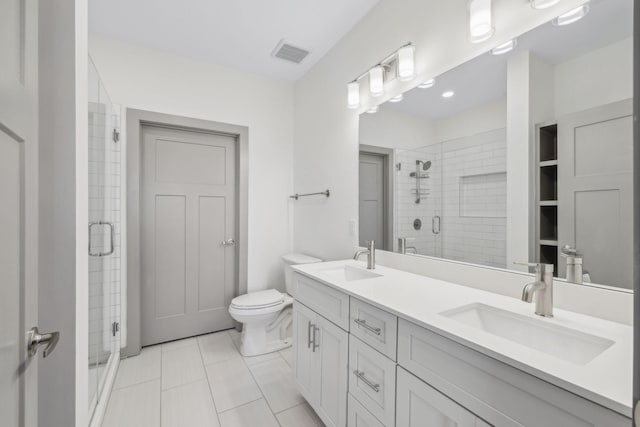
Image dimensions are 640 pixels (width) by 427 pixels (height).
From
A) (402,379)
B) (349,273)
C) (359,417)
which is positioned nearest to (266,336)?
(349,273)

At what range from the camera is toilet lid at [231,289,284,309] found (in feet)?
7.41

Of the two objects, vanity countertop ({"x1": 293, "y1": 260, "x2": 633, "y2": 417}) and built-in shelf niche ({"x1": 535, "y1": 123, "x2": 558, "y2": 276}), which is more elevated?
built-in shelf niche ({"x1": 535, "y1": 123, "x2": 558, "y2": 276})

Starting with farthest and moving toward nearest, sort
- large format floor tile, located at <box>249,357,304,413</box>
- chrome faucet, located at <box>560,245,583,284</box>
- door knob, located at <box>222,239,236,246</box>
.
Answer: door knob, located at <box>222,239,236,246</box>, large format floor tile, located at <box>249,357,304,413</box>, chrome faucet, located at <box>560,245,583,284</box>

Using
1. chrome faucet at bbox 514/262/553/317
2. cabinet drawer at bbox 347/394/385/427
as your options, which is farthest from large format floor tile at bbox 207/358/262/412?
chrome faucet at bbox 514/262/553/317

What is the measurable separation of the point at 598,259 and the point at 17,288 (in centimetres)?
166

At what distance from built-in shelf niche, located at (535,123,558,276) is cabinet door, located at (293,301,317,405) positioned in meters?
1.09

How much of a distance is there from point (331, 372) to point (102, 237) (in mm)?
1649

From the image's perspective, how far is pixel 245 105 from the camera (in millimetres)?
2836

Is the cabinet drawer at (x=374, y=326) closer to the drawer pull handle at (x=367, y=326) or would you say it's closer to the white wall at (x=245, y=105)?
the drawer pull handle at (x=367, y=326)

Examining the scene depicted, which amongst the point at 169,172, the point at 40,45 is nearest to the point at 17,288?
the point at 40,45

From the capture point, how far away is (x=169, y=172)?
2.58 m

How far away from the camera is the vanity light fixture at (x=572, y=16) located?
101cm

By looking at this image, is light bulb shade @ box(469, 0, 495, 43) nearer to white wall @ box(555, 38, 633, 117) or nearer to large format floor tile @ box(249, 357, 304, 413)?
white wall @ box(555, 38, 633, 117)

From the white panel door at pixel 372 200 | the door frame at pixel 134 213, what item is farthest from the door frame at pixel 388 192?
the door frame at pixel 134 213
